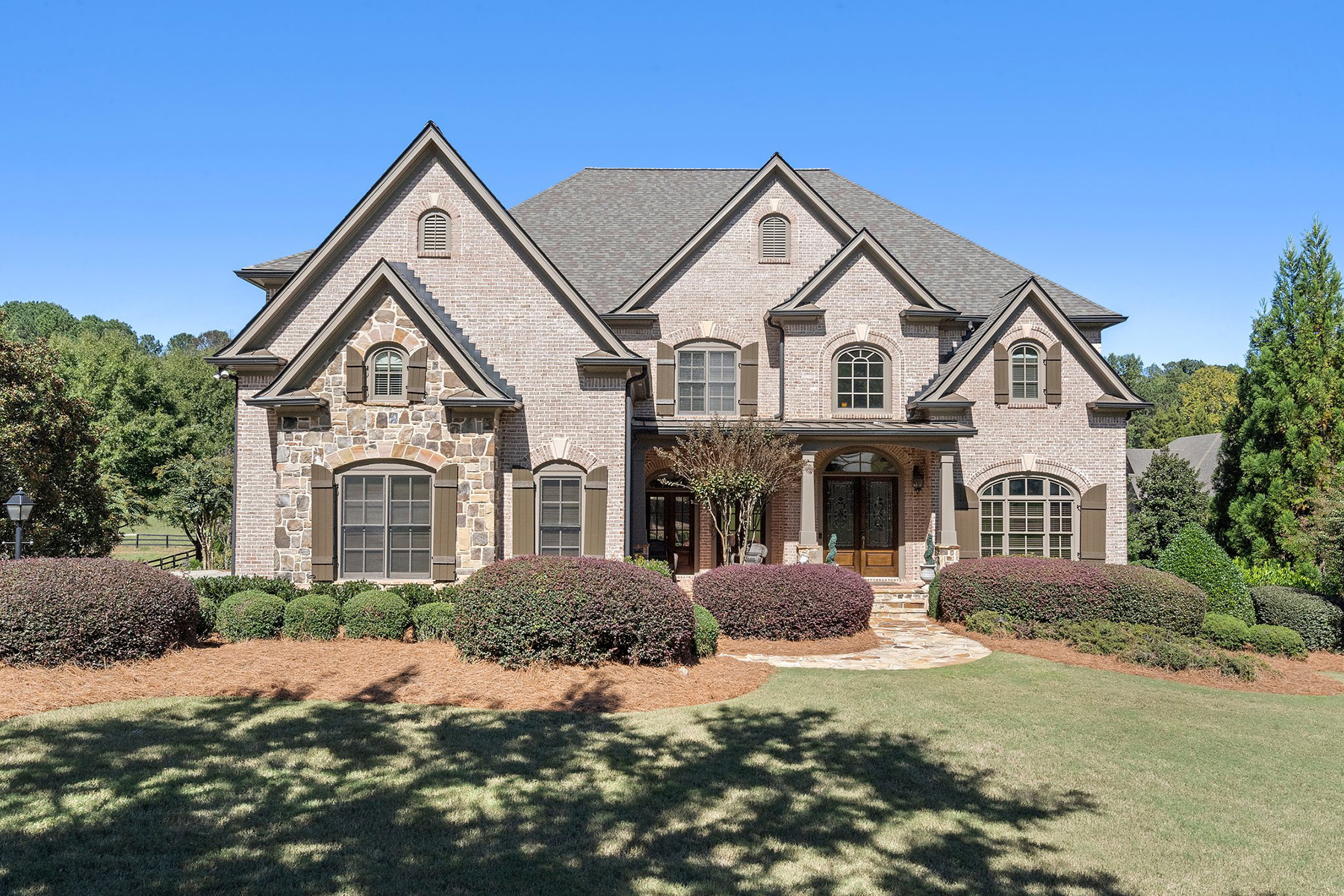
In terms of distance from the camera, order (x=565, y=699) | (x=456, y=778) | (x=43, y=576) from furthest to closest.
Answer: (x=43, y=576) < (x=565, y=699) < (x=456, y=778)

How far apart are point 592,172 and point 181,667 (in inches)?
786

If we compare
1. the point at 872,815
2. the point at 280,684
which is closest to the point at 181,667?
the point at 280,684

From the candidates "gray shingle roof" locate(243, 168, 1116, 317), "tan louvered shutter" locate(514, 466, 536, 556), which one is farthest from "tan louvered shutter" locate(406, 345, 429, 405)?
"gray shingle roof" locate(243, 168, 1116, 317)

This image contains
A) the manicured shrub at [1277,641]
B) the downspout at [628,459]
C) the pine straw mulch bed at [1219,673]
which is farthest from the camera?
the downspout at [628,459]

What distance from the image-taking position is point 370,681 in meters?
9.74

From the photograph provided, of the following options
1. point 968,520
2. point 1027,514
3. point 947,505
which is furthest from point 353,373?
point 1027,514

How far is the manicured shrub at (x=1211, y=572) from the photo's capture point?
51.6 feet

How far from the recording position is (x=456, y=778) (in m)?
6.75

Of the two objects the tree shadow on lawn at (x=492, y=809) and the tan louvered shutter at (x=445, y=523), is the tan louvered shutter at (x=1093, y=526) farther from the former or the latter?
the tan louvered shutter at (x=445, y=523)

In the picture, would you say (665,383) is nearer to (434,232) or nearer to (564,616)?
(434,232)

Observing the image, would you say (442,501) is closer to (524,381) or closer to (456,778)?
(524,381)

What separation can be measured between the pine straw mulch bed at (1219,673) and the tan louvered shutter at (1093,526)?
17.2ft

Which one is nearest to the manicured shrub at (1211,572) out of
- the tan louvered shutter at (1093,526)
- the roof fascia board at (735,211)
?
the tan louvered shutter at (1093,526)

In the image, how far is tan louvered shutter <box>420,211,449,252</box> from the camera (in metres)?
17.2
